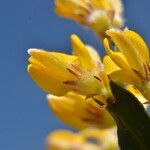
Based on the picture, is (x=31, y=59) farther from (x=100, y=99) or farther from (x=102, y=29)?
(x=102, y=29)

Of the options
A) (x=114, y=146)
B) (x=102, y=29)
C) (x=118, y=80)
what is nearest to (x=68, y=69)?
(x=118, y=80)

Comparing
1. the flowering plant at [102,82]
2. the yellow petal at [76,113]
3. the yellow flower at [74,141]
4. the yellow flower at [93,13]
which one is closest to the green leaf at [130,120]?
the flowering plant at [102,82]

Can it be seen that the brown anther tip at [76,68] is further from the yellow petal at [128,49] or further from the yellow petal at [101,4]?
the yellow petal at [101,4]

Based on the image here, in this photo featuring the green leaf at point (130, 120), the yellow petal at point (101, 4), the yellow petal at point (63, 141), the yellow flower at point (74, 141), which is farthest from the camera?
the yellow petal at point (63, 141)

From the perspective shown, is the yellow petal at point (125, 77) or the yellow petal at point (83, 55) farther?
the yellow petal at point (83, 55)

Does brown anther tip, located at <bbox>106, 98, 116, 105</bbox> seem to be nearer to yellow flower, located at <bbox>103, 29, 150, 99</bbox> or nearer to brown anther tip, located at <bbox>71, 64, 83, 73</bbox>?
yellow flower, located at <bbox>103, 29, 150, 99</bbox>

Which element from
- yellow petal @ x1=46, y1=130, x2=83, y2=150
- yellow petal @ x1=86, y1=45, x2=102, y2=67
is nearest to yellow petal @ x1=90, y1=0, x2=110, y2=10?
yellow petal @ x1=86, y1=45, x2=102, y2=67

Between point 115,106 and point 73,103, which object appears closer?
point 115,106
